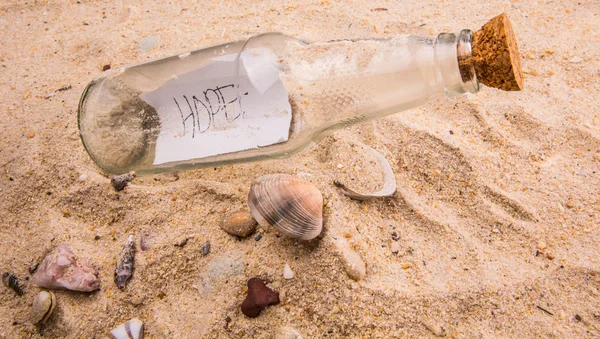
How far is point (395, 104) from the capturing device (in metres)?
1.33

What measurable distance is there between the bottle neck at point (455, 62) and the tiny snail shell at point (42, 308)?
132 centimetres

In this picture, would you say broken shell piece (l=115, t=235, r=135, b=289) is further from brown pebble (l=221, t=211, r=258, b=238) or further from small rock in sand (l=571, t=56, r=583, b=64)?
small rock in sand (l=571, t=56, r=583, b=64)

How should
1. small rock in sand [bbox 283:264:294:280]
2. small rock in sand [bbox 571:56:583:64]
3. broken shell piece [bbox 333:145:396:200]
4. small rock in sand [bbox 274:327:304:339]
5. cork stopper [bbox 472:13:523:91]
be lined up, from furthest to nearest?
small rock in sand [bbox 571:56:583:64] → broken shell piece [bbox 333:145:396:200] → small rock in sand [bbox 283:264:294:280] → small rock in sand [bbox 274:327:304:339] → cork stopper [bbox 472:13:523:91]

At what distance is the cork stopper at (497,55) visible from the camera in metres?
1.03

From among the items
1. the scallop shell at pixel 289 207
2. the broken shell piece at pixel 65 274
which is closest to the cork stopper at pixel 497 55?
the scallop shell at pixel 289 207

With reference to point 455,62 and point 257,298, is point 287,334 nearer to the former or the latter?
point 257,298

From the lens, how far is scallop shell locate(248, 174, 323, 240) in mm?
1235

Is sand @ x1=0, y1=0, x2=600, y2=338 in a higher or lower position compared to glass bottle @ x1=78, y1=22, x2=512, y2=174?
lower

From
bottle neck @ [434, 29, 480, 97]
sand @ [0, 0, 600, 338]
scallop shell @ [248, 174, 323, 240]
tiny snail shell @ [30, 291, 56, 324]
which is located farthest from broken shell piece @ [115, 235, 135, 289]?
bottle neck @ [434, 29, 480, 97]

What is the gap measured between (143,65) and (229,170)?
0.54 meters

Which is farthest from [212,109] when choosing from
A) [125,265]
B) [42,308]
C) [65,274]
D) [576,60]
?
[576,60]

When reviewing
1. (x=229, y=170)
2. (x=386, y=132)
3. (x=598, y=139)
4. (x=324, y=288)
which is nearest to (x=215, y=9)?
(x=229, y=170)

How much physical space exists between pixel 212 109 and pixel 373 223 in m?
0.69

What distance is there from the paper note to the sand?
12 cm
